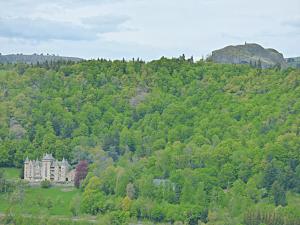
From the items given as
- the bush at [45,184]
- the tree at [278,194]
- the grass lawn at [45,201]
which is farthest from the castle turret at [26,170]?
the tree at [278,194]

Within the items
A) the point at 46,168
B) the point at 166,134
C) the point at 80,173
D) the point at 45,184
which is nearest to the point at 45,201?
the point at 45,184

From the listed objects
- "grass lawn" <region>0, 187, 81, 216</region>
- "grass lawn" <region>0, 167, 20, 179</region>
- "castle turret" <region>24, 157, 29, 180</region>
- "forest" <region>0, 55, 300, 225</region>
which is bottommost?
"grass lawn" <region>0, 187, 81, 216</region>

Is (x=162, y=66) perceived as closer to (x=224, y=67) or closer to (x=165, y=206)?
(x=224, y=67)

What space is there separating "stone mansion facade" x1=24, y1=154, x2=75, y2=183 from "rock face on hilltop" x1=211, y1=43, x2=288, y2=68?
42974 mm

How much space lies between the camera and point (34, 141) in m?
87.8

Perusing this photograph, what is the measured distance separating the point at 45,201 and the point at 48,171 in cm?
1154

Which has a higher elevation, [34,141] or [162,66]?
[162,66]

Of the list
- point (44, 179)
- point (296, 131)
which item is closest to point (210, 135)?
point (296, 131)

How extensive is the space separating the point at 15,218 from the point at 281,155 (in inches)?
936

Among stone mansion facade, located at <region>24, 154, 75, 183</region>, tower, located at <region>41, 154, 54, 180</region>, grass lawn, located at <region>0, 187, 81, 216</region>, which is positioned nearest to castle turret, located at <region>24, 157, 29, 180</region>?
stone mansion facade, located at <region>24, 154, 75, 183</region>

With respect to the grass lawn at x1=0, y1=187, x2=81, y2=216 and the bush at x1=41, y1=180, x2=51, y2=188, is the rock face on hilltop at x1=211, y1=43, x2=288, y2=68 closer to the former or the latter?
the bush at x1=41, y1=180, x2=51, y2=188

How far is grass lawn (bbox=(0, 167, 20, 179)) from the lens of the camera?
269ft

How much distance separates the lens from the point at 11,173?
8388 centimetres

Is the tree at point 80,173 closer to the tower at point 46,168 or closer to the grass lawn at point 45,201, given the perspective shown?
the grass lawn at point 45,201
